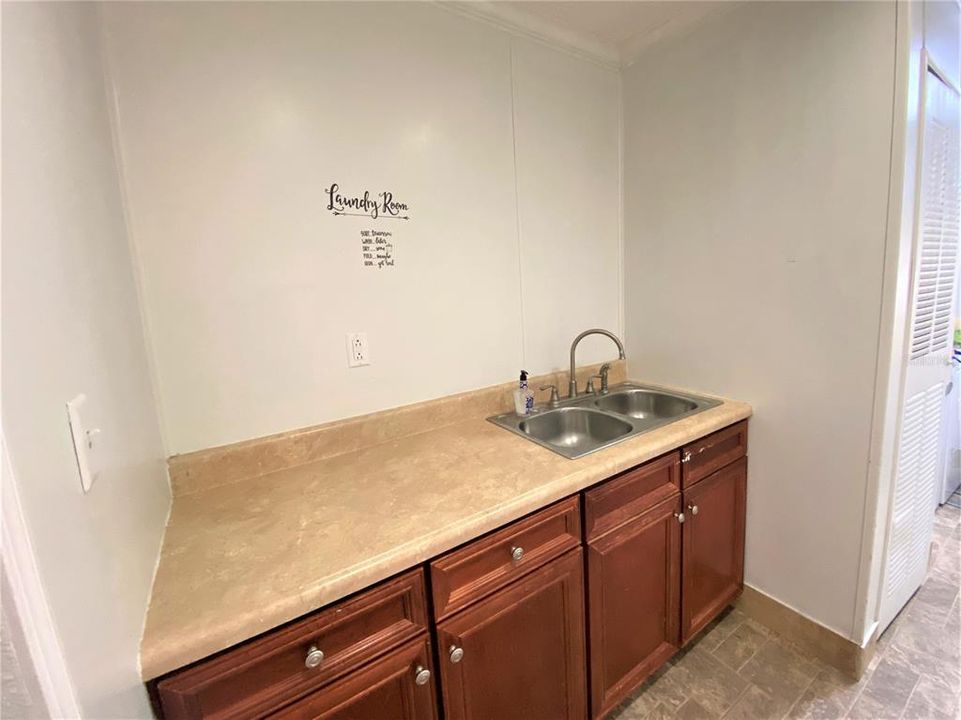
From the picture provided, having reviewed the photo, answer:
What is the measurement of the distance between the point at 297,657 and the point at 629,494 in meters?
0.93

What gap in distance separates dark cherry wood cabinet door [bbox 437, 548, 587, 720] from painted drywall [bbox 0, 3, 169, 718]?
60 cm

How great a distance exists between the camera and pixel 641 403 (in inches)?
74.9

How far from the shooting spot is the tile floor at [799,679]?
4.49 ft

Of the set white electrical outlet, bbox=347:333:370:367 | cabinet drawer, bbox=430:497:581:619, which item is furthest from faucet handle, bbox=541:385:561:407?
white electrical outlet, bbox=347:333:370:367

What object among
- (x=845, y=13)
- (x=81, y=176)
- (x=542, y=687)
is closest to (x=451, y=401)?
(x=542, y=687)

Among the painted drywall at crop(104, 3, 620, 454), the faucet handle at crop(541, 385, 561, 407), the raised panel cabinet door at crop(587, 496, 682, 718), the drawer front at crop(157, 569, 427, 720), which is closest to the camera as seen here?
the drawer front at crop(157, 569, 427, 720)

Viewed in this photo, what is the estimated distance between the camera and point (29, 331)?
44 cm

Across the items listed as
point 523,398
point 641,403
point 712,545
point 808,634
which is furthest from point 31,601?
point 808,634

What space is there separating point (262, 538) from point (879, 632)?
6.83ft

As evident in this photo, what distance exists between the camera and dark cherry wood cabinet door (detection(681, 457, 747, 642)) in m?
1.48

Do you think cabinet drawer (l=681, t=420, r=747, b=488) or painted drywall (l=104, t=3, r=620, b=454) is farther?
cabinet drawer (l=681, t=420, r=747, b=488)

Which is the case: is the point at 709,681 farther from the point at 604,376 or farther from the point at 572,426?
the point at 604,376

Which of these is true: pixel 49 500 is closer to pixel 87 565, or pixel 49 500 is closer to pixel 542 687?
pixel 87 565

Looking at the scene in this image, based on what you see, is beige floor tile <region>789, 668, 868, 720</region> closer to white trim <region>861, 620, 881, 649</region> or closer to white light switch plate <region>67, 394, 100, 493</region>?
white trim <region>861, 620, 881, 649</region>
